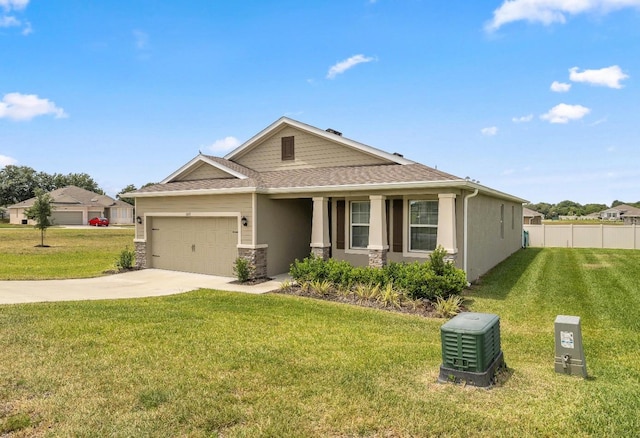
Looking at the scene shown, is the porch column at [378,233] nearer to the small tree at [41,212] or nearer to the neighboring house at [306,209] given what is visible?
the neighboring house at [306,209]

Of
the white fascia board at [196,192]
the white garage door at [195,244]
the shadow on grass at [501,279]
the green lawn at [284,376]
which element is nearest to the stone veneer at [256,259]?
the white garage door at [195,244]

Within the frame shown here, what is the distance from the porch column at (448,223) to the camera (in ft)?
35.4

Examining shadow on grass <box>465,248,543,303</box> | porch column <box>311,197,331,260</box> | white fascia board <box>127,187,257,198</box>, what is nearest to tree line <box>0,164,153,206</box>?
white fascia board <box>127,187,257,198</box>

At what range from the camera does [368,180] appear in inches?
474

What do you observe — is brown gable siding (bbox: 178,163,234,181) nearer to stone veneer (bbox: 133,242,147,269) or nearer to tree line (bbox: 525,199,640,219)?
stone veneer (bbox: 133,242,147,269)

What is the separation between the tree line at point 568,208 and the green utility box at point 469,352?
103 metres

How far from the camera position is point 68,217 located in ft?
167

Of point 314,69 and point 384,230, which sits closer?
point 384,230

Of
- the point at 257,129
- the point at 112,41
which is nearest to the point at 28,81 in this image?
the point at 112,41

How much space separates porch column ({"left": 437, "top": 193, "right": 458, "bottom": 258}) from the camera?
35.4ft

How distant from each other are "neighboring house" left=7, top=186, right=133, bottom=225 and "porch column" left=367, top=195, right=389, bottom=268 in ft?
160

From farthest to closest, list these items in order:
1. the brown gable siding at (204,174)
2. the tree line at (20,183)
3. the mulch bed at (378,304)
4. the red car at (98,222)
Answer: the tree line at (20,183), the red car at (98,222), the brown gable siding at (204,174), the mulch bed at (378,304)

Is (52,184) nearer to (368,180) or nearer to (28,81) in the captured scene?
(28,81)

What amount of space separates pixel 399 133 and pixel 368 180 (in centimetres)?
1066
